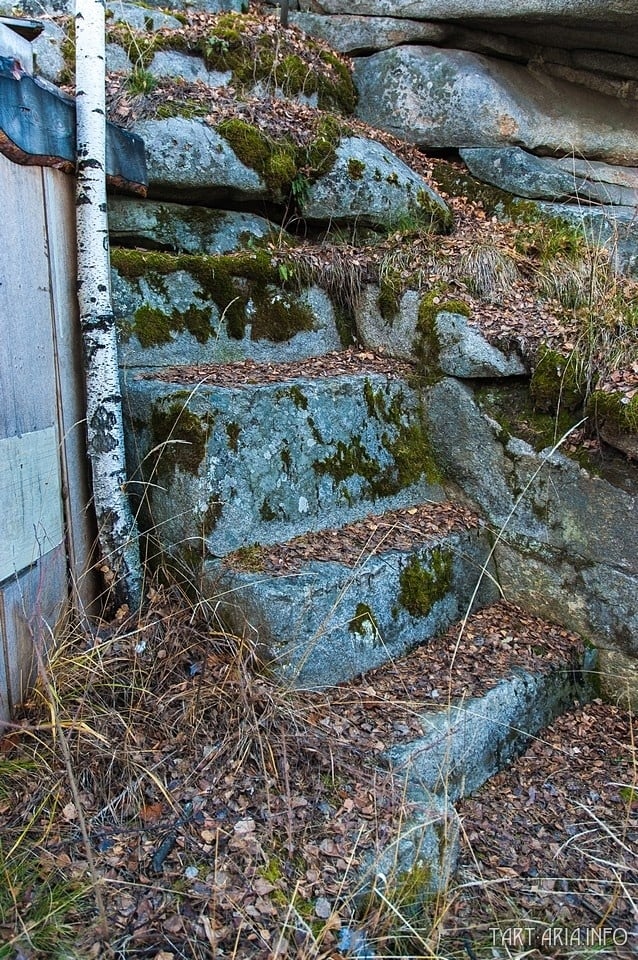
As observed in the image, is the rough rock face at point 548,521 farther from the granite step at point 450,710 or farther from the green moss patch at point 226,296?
the green moss patch at point 226,296

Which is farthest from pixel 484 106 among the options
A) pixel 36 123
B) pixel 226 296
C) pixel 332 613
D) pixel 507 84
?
pixel 332 613

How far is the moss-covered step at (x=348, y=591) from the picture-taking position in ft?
10.1

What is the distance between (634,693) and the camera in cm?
Answer: 362

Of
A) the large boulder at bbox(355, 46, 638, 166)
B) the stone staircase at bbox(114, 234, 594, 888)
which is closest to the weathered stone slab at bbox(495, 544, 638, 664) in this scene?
the stone staircase at bbox(114, 234, 594, 888)

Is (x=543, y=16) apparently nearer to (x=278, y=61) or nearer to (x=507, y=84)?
Result: (x=507, y=84)

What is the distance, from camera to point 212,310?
4.25 metres

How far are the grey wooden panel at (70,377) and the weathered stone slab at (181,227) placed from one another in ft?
3.80

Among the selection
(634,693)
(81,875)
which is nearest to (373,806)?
(81,875)

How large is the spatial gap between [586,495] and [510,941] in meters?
2.27

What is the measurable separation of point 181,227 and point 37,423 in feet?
7.43

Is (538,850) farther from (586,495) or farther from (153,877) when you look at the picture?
(586,495)

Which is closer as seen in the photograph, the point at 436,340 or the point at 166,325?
the point at 166,325

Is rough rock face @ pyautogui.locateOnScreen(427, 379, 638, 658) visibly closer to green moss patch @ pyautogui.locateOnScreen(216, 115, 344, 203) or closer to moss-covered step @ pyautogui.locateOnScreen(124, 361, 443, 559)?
moss-covered step @ pyautogui.locateOnScreen(124, 361, 443, 559)

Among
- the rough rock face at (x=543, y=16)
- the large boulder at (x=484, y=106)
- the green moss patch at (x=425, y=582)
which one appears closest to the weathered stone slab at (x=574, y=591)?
the green moss patch at (x=425, y=582)
